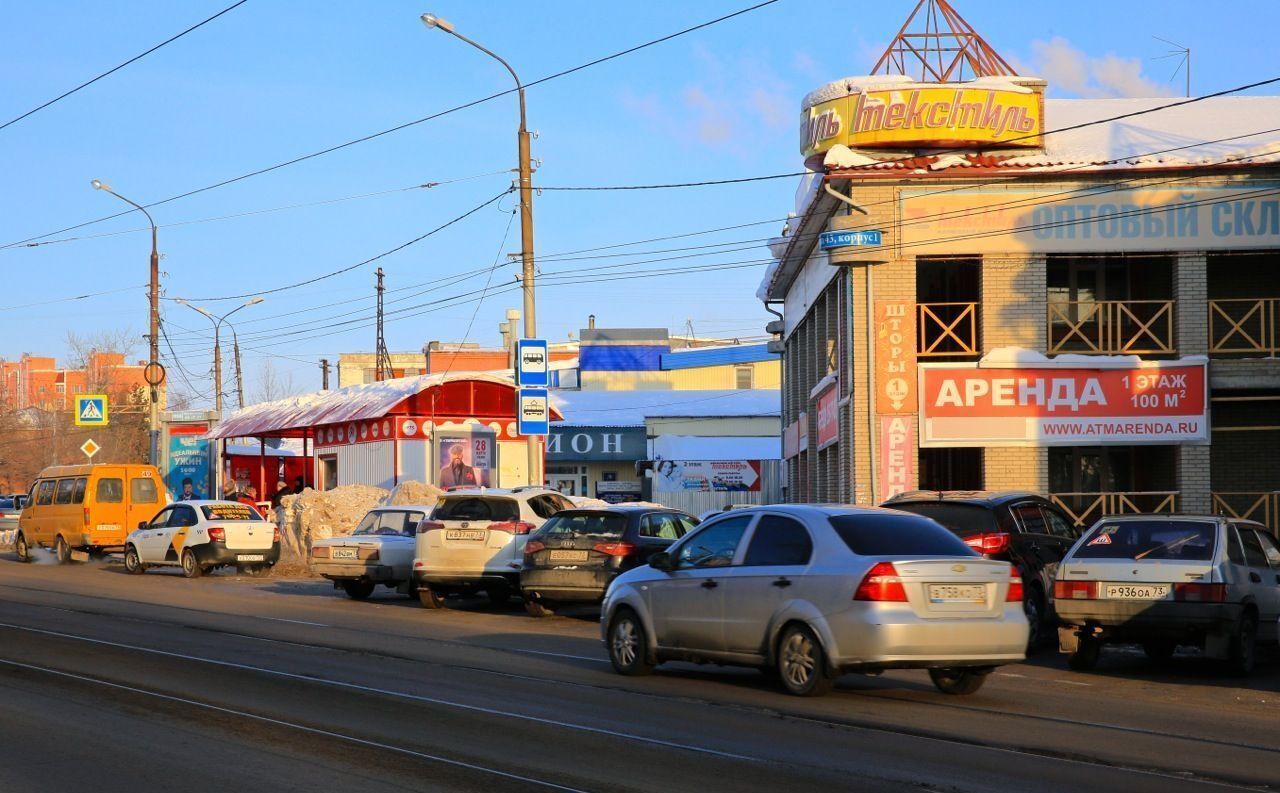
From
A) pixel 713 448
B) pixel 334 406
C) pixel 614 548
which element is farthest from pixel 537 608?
pixel 713 448

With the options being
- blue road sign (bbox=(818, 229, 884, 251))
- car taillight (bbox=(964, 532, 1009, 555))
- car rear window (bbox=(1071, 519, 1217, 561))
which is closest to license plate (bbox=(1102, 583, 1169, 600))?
car rear window (bbox=(1071, 519, 1217, 561))

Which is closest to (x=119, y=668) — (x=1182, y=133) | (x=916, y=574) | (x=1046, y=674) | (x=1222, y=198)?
(x=916, y=574)

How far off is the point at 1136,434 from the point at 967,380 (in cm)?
328

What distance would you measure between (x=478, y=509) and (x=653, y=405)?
4945 centimetres

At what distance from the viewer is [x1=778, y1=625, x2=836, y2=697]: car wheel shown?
1173cm

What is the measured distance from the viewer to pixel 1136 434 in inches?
1065

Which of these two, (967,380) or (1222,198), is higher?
(1222,198)

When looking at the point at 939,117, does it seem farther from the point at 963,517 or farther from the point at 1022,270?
the point at 963,517

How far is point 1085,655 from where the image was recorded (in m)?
14.9

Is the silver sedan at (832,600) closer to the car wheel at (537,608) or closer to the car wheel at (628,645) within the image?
the car wheel at (628,645)

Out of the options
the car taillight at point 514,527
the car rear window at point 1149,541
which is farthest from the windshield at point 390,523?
the car rear window at point 1149,541

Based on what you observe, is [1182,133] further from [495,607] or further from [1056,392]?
[495,607]

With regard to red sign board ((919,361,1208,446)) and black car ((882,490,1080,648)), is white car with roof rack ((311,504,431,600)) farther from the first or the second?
red sign board ((919,361,1208,446))

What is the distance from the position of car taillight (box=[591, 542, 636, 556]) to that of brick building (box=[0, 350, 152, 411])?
218 ft
